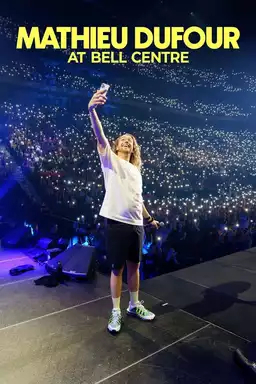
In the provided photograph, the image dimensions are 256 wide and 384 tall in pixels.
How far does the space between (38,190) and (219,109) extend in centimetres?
681

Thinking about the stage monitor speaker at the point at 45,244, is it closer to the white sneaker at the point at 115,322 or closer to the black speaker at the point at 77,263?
the black speaker at the point at 77,263

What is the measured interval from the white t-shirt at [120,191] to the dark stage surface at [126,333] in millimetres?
632

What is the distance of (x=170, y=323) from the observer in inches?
62.6

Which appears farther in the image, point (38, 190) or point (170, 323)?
point (38, 190)

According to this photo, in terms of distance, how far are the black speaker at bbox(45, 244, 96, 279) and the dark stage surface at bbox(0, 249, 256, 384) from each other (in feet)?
0.40

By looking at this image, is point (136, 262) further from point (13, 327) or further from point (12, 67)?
point (12, 67)

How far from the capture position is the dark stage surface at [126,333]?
1.16m

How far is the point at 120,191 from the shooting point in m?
1.50

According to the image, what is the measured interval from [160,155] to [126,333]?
766 cm

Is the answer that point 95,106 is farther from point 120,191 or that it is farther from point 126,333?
point 126,333

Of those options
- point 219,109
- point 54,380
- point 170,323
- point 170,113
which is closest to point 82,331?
point 54,380

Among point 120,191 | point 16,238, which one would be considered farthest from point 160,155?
point 120,191

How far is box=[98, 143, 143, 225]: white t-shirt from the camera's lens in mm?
1504

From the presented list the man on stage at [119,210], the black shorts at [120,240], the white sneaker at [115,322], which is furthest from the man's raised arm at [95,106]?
the white sneaker at [115,322]
